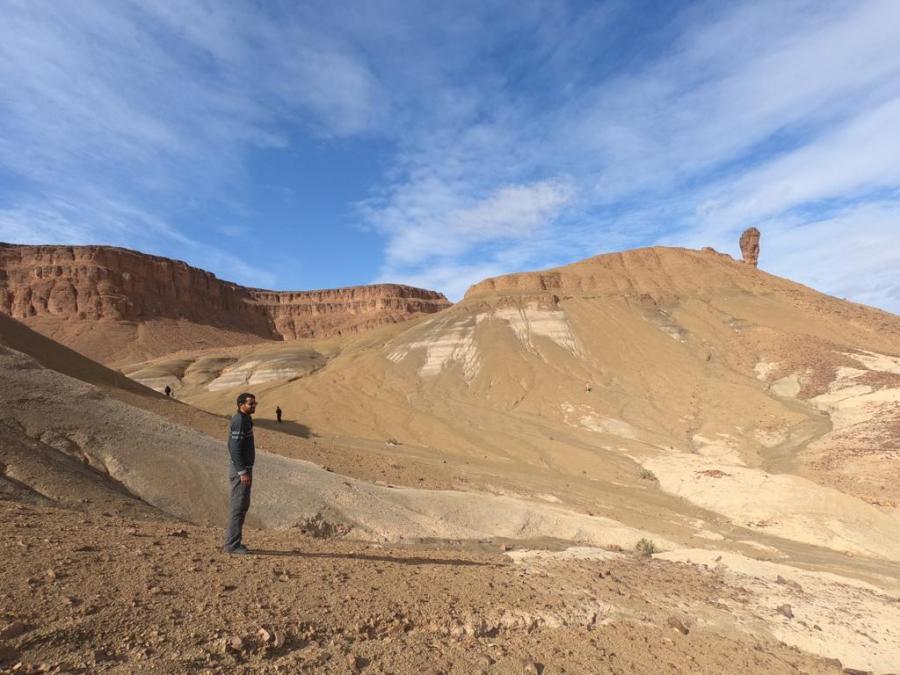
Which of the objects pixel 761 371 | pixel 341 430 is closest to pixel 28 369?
pixel 341 430

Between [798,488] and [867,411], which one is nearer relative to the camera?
[798,488]

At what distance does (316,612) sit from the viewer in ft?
14.6

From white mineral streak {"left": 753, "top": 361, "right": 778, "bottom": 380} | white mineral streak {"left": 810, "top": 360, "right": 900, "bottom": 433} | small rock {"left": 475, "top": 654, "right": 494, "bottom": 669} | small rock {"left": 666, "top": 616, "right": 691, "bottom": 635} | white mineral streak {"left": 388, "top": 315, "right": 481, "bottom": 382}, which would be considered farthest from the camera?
white mineral streak {"left": 388, "top": 315, "right": 481, "bottom": 382}

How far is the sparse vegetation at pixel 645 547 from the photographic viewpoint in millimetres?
10699

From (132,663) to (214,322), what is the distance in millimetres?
96945

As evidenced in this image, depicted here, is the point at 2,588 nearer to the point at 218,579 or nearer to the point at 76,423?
the point at 218,579

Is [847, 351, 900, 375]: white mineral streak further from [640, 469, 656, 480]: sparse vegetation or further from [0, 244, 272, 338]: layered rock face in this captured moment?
[0, 244, 272, 338]: layered rock face

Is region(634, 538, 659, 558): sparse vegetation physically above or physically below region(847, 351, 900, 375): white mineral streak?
below

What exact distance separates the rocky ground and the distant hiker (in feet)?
1.00

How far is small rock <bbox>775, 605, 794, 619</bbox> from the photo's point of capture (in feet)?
22.5

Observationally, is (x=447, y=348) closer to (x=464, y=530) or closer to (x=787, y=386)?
(x=787, y=386)

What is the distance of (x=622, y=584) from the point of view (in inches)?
279

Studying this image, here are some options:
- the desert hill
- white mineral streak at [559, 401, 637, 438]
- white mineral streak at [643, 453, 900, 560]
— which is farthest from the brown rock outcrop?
white mineral streak at [643, 453, 900, 560]

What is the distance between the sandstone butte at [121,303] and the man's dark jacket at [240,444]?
71364 mm
